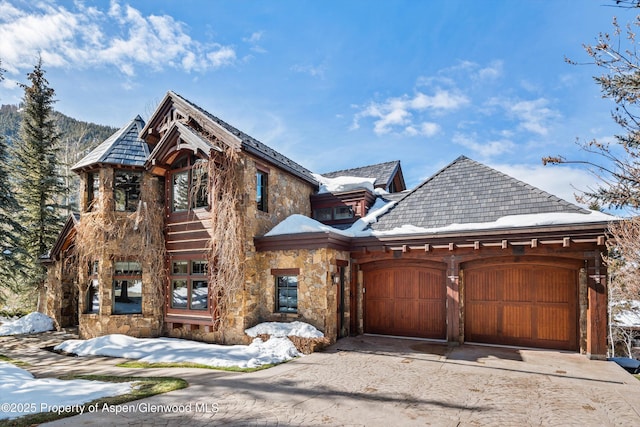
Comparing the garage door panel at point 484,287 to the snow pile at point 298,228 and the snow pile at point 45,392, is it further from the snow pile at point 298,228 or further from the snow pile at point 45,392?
the snow pile at point 45,392

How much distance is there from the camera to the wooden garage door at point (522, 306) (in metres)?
9.36

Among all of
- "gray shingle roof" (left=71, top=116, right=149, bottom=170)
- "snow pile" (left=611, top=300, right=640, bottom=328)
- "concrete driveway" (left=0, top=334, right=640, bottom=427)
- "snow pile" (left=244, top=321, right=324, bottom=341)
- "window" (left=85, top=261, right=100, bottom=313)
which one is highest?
"gray shingle roof" (left=71, top=116, right=149, bottom=170)

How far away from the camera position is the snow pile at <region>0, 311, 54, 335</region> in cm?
1383

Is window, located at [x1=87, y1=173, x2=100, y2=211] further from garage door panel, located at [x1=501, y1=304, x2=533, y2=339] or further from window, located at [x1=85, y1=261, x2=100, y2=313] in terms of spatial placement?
garage door panel, located at [x1=501, y1=304, x2=533, y2=339]

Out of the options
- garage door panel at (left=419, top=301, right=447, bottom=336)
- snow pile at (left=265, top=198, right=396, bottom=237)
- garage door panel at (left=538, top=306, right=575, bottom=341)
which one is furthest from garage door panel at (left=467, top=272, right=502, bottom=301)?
snow pile at (left=265, top=198, right=396, bottom=237)

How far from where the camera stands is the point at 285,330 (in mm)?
9719

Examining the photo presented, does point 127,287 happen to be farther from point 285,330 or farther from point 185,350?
point 285,330

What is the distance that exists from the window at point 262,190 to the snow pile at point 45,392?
6.30m

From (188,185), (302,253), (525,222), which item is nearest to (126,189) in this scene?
(188,185)

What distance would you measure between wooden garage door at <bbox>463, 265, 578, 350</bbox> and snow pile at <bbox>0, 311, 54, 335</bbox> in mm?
15727

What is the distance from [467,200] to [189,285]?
9027 mm

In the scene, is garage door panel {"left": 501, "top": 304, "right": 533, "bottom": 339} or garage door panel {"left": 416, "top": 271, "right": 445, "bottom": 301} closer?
garage door panel {"left": 501, "top": 304, "right": 533, "bottom": 339}

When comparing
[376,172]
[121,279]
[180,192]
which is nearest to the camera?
[121,279]

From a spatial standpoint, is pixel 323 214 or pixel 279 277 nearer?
pixel 279 277
